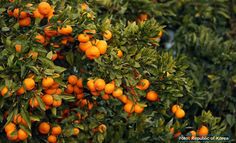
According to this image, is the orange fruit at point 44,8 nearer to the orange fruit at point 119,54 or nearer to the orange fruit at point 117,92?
the orange fruit at point 119,54

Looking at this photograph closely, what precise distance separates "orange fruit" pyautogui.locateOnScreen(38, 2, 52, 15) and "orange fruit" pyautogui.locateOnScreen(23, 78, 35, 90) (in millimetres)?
480

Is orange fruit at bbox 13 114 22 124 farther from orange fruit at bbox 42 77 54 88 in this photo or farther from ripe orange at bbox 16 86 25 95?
orange fruit at bbox 42 77 54 88

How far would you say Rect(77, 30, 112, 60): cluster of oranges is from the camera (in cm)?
303

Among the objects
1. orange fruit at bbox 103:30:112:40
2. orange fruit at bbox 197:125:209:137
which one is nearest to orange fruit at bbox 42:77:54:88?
orange fruit at bbox 103:30:112:40

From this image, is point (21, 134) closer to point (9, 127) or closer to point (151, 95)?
point (9, 127)

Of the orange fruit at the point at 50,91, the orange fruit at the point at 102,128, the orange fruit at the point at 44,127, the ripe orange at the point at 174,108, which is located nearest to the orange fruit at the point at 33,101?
the orange fruit at the point at 50,91

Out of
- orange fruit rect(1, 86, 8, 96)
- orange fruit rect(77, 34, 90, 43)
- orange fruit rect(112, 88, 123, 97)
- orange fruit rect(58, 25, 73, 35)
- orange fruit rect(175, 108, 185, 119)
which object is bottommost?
orange fruit rect(175, 108, 185, 119)

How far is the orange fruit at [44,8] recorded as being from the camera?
2.96 meters

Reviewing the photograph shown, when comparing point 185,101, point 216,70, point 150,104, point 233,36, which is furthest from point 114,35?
point 233,36

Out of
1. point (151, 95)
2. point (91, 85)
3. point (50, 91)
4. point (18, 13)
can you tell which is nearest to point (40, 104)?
point (50, 91)

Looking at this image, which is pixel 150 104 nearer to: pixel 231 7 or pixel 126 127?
pixel 126 127

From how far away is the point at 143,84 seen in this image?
3.20m

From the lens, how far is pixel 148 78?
3336mm

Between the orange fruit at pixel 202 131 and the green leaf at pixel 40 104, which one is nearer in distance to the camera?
the green leaf at pixel 40 104
